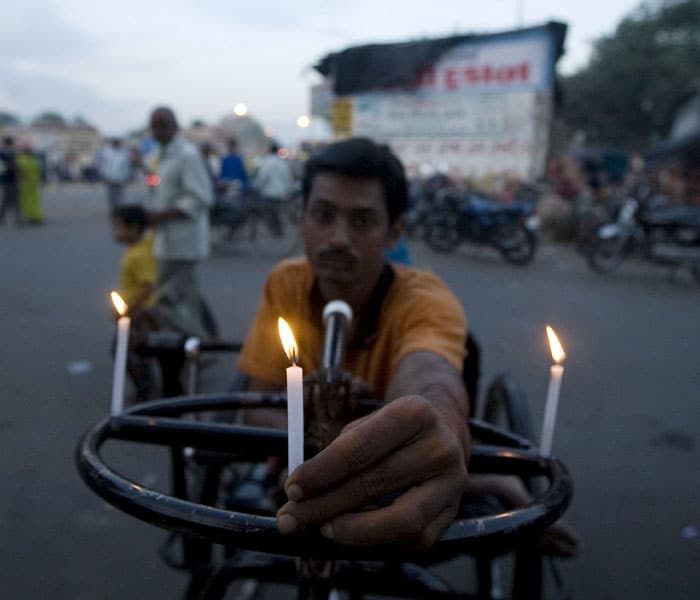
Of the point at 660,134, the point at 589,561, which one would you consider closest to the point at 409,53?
the point at 589,561

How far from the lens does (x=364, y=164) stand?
6.04 ft

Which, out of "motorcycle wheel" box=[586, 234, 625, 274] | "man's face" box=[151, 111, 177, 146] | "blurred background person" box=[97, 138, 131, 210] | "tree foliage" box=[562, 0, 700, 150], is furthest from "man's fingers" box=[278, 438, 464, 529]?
"tree foliage" box=[562, 0, 700, 150]

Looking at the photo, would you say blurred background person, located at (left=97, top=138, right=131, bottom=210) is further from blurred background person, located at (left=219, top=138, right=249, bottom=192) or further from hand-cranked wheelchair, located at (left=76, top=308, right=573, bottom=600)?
hand-cranked wheelchair, located at (left=76, top=308, right=573, bottom=600)

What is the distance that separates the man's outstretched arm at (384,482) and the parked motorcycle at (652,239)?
9.73m

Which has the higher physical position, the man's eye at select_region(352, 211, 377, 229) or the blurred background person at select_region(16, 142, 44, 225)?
the man's eye at select_region(352, 211, 377, 229)

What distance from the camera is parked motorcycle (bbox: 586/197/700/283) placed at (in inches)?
382

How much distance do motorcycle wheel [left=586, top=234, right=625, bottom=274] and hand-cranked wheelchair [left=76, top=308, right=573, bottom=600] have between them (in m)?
8.49

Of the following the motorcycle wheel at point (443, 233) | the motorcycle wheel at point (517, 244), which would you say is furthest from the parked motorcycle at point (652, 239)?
the motorcycle wheel at point (443, 233)

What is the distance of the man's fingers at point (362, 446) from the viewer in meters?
0.68

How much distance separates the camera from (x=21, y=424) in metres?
3.81

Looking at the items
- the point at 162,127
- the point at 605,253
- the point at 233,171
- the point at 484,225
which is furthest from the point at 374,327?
the point at 233,171

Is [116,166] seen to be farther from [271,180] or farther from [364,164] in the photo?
[364,164]

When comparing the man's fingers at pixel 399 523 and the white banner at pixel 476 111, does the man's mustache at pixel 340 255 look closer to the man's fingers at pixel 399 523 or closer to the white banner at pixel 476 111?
the man's fingers at pixel 399 523

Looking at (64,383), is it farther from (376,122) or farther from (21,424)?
(376,122)
